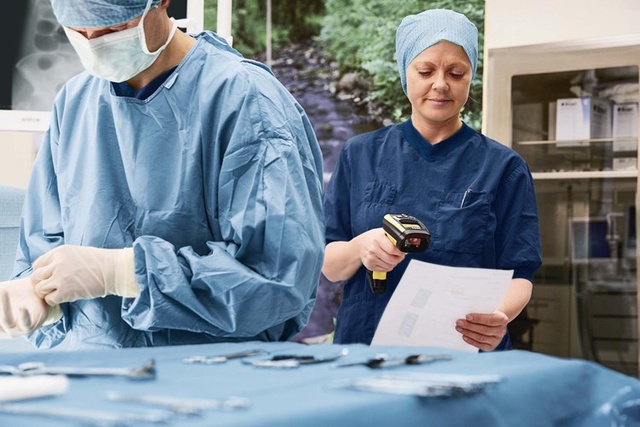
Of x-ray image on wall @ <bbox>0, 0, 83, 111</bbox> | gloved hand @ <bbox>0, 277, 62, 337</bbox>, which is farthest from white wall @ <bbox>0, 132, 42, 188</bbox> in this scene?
gloved hand @ <bbox>0, 277, 62, 337</bbox>

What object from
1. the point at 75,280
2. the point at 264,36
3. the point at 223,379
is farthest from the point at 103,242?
the point at 264,36

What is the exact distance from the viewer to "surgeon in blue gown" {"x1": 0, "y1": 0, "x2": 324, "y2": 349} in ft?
4.45

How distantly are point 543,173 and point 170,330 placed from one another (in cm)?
282

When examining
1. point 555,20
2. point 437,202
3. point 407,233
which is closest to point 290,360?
point 407,233

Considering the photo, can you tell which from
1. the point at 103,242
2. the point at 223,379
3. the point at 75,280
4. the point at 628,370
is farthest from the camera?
the point at 628,370

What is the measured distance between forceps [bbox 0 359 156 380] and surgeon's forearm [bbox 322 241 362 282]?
1.07m

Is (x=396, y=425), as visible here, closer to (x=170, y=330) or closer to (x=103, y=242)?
(x=170, y=330)

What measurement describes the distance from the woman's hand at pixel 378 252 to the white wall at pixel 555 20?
2275 millimetres

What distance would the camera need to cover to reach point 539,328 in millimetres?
3912

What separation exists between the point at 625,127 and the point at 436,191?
2.07m

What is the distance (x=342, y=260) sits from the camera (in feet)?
6.84

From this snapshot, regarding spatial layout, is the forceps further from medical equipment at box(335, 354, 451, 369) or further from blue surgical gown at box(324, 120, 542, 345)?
blue surgical gown at box(324, 120, 542, 345)

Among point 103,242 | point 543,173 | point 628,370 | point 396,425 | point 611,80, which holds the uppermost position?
point 611,80

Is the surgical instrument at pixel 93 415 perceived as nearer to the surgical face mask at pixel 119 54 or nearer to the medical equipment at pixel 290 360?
the medical equipment at pixel 290 360
